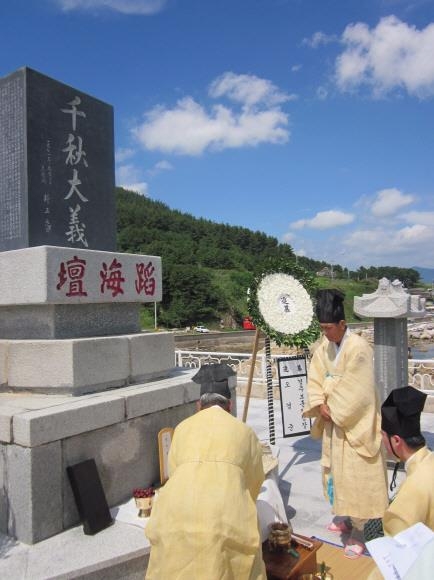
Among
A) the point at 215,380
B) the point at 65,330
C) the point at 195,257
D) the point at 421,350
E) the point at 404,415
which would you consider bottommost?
the point at 421,350

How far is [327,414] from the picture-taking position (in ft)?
13.6

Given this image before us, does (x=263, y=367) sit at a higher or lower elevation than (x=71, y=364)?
lower

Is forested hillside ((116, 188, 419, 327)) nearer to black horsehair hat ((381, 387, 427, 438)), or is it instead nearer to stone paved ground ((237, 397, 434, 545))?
stone paved ground ((237, 397, 434, 545))

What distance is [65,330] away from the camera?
4270mm

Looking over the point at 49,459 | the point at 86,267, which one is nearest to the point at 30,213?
the point at 86,267

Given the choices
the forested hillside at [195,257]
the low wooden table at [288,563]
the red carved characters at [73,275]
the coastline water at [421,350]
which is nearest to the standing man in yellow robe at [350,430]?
the low wooden table at [288,563]

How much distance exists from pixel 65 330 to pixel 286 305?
231 cm

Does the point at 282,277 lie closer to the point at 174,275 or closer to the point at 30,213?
the point at 30,213

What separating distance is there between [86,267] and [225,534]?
9.61 feet

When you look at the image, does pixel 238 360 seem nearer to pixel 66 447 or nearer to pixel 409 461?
pixel 66 447

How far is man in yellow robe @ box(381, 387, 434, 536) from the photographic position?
2.06 metres

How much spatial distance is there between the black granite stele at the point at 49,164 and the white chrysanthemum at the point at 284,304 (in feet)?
6.06

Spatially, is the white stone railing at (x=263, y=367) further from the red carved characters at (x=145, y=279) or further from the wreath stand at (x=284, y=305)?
the red carved characters at (x=145, y=279)

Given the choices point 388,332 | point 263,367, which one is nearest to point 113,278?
point 388,332
